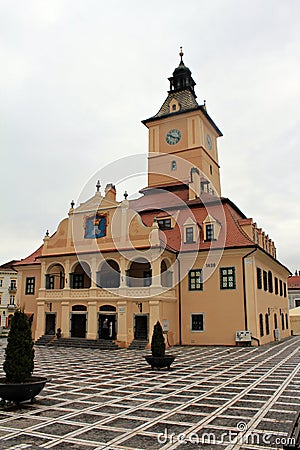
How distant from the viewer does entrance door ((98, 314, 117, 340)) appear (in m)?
30.3

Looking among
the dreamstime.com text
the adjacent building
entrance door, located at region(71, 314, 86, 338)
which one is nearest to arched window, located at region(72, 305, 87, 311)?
entrance door, located at region(71, 314, 86, 338)

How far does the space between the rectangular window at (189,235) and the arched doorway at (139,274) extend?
356cm

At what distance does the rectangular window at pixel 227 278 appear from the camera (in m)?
29.5

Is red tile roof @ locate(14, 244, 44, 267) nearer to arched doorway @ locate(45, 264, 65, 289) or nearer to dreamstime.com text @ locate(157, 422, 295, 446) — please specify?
arched doorway @ locate(45, 264, 65, 289)

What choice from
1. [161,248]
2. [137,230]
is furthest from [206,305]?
[137,230]

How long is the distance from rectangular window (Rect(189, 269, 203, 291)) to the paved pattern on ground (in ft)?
40.5

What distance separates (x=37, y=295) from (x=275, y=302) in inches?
832

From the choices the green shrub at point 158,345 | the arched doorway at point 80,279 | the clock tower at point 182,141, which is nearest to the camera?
the green shrub at point 158,345

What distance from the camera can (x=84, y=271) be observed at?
33844 mm

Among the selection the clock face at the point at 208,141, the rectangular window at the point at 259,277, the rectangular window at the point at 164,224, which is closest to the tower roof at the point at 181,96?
the clock face at the point at 208,141

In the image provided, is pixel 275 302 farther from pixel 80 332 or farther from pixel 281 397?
pixel 281 397

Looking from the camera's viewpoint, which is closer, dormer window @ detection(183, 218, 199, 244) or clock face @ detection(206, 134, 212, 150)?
dormer window @ detection(183, 218, 199, 244)

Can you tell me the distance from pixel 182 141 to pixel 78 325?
73.7ft

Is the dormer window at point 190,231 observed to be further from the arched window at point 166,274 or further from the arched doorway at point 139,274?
the arched doorway at point 139,274
